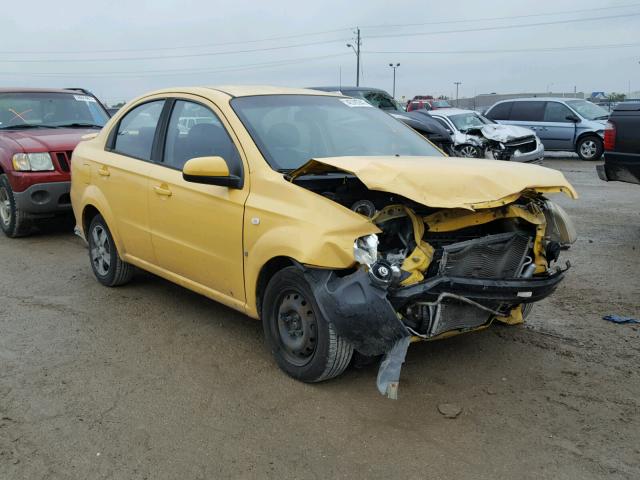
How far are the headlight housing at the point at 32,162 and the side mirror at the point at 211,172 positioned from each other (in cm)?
440

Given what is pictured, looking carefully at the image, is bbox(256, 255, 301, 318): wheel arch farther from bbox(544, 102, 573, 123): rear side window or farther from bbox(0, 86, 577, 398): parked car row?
bbox(544, 102, 573, 123): rear side window

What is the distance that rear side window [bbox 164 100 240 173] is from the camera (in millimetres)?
4527

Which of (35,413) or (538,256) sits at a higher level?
(538,256)

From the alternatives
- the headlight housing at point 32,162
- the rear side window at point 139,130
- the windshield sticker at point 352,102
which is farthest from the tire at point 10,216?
the windshield sticker at point 352,102

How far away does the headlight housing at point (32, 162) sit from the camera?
25.6ft

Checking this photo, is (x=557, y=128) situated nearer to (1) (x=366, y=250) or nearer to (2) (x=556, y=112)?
(2) (x=556, y=112)

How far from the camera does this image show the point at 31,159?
25.7 ft

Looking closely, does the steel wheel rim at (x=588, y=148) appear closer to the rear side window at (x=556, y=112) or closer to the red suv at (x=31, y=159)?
the rear side window at (x=556, y=112)

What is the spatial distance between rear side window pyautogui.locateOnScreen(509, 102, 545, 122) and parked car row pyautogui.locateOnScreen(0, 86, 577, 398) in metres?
14.9

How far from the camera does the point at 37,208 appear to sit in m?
7.86

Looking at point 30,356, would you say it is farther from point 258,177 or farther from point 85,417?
point 258,177

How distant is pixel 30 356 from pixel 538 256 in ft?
11.3

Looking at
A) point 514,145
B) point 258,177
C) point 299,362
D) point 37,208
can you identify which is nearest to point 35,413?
point 299,362

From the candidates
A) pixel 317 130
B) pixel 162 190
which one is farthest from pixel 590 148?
pixel 162 190
